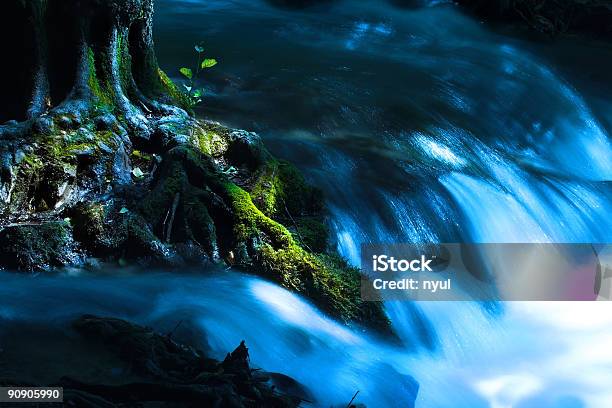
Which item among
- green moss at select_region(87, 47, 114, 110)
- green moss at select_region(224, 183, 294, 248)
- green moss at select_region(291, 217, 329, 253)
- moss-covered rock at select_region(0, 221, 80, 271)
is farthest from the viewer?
green moss at select_region(87, 47, 114, 110)

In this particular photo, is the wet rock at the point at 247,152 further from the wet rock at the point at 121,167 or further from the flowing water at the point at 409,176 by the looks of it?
the wet rock at the point at 121,167

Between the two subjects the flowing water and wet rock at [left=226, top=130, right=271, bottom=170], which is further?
wet rock at [left=226, top=130, right=271, bottom=170]

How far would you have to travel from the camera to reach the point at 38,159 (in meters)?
4.55

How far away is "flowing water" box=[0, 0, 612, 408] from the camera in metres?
4.19

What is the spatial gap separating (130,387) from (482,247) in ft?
12.6

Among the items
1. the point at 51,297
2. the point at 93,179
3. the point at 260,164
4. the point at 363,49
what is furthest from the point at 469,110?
the point at 51,297

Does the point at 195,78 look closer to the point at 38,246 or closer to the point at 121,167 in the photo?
the point at 121,167

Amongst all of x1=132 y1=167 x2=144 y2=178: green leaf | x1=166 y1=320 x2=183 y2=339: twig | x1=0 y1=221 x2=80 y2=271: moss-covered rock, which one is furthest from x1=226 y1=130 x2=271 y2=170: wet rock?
x1=166 y1=320 x2=183 y2=339: twig

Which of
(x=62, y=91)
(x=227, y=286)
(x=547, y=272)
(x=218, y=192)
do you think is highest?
(x=62, y=91)

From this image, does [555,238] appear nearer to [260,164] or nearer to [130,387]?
[260,164]

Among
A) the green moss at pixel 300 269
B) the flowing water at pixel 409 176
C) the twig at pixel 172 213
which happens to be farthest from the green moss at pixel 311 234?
the twig at pixel 172 213

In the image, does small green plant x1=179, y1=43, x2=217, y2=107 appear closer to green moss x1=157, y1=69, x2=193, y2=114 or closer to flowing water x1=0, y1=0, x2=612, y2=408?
flowing water x1=0, y1=0, x2=612, y2=408

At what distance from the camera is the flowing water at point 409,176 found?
4188 millimetres

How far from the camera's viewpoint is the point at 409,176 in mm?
6445
